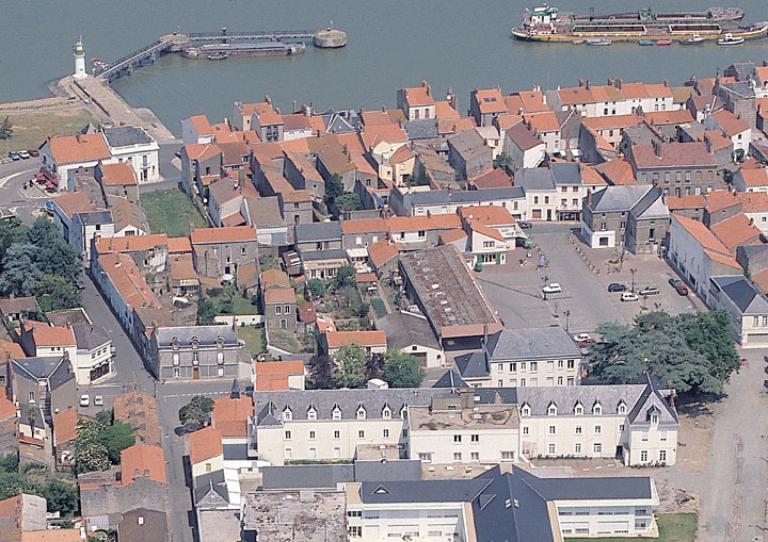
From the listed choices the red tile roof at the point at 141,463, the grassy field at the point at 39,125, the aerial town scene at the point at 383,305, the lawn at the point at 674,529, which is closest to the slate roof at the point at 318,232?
the aerial town scene at the point at 383,305

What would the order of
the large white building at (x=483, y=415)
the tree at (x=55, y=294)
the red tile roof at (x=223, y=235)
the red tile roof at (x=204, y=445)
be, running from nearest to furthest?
the red tile roof at (x=204, y=445), the large white building at (x=483, y=415), the tree at (x=55, y=294), the red tile roof at (x=223, y=235)

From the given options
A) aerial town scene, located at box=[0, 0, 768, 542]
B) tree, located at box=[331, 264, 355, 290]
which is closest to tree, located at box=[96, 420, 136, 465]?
aerial town scene, located at box=[0, 0, 768, 542]

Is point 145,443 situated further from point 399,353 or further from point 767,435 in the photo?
point 767,435

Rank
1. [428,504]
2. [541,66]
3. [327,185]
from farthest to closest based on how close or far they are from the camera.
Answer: [541,66]
[327,185]
[428,504]

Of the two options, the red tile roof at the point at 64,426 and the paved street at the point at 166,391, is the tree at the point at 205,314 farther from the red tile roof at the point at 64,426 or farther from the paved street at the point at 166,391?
the red tile roof at the point at 64,426

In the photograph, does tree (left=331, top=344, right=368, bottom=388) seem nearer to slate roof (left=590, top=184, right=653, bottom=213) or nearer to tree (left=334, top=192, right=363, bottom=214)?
tree (left=334, top=192, right=363, bottom=214)

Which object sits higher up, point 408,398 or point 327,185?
point 327,185

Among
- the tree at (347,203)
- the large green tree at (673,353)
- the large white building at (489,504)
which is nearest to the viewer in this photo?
the large white building at (489,504)

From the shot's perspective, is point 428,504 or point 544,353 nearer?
point 428,504

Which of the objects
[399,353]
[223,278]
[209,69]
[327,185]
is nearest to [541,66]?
[209,69]
